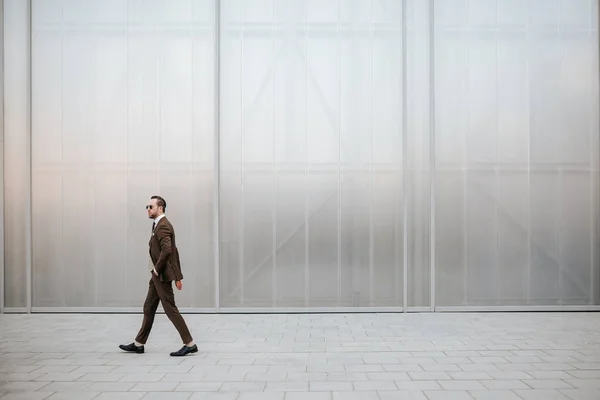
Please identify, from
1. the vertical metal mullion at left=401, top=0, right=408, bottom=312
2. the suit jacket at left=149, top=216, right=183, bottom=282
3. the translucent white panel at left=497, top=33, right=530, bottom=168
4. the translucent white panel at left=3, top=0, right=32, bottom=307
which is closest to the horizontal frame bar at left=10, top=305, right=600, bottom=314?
the vertical metal mullion at left=401, top=0, right=408, bottom=312

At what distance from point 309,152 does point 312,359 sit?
4839mm

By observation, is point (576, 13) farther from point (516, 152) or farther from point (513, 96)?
point (516, 152)

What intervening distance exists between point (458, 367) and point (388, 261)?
430 centimetres

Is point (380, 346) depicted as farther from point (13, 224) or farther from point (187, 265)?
point (13, 224)

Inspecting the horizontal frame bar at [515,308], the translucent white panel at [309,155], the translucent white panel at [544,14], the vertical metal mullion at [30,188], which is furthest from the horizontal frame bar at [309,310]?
the translucent white panel at [544,14]

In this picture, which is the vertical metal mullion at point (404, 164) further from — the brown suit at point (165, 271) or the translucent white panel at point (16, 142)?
the translucent white panel at point (16, 142)

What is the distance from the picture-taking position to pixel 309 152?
436 inches

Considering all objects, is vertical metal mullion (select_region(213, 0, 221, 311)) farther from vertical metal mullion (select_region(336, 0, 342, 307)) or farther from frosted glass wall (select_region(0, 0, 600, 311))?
vertical metal mullion (select_region(336, 0, 342, 307))

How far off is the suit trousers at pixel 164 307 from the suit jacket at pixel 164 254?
11 cm

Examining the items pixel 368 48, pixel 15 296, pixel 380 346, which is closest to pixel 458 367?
pixel 380 346

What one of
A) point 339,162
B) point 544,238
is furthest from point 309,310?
point 544,238

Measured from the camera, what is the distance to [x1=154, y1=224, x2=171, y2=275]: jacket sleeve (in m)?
7.26

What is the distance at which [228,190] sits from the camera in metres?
11.1

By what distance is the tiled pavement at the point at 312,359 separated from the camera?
5.92m
